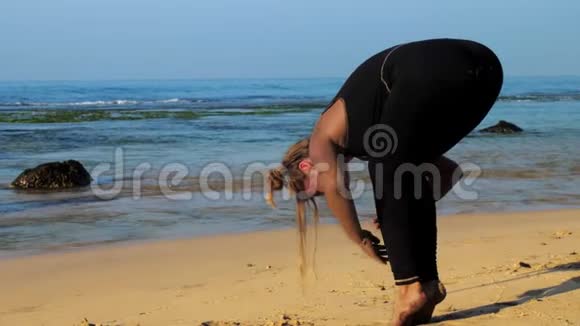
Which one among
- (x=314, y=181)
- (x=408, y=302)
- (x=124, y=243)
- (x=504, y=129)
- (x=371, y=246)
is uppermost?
(x=314, y=181)

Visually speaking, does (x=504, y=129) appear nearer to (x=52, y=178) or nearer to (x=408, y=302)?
(x=52, y=178)

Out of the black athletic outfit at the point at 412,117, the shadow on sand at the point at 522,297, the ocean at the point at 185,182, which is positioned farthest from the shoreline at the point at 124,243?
the black athletic outfit at the point at 412,117

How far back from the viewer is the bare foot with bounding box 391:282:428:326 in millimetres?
3410

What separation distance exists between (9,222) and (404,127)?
4941mm

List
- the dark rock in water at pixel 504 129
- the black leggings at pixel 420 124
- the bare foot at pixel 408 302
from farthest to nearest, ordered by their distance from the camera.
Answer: the dark rock in water at pixel 504 129, the bare foot at pixel 408 302, the black leggings at pixel 420 124

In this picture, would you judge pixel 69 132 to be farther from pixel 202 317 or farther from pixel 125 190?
pixel 202 317

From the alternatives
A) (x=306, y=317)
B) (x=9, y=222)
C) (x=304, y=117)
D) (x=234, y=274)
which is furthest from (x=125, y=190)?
(x=304, y=117)

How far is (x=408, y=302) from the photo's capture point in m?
3.42

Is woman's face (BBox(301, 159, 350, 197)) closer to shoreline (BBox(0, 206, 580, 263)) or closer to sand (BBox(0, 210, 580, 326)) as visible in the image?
sand (BBox(0, 210, 580, 326))

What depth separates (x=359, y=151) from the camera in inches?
134

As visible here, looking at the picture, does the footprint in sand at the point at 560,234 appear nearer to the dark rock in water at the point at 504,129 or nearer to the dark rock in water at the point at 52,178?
the dark rock in water at the point at 52,178

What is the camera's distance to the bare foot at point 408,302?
11.2 feet

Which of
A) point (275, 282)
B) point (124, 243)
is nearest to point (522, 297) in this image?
point (275, 282)

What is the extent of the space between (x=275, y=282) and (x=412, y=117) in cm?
171
